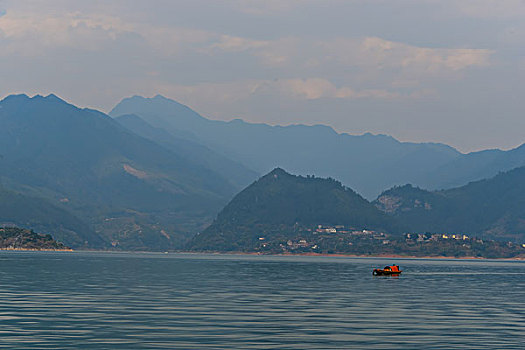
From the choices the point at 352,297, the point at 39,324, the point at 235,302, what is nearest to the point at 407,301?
the point at 352,297

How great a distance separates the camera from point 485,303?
13062 cm

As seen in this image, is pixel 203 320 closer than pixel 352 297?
Yes

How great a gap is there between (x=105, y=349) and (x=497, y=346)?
1334 inches

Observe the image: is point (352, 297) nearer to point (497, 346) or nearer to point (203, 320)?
point (203, 320)

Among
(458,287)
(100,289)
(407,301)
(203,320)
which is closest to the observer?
(203,320)

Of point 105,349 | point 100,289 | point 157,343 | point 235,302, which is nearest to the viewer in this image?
point 105,349

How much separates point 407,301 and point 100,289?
2053 inches

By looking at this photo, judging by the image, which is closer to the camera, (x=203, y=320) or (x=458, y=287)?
(x=203, y=320)

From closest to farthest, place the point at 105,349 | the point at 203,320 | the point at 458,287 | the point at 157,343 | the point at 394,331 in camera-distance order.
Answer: the point at 105,349 < the point at 157,343 < the point at 394,331 < the point at 203,320 < the point at 458,287

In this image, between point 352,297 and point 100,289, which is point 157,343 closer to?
point 352,297

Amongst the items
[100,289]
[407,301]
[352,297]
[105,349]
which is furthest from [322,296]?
[105,349]

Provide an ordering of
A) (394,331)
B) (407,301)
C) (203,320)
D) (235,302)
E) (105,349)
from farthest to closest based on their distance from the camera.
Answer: (407,301) < (235,302) < (203,320) < (394,331) < (105,349)

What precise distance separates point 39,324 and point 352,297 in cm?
6143

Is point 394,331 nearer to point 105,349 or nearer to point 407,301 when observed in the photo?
point 105,349
